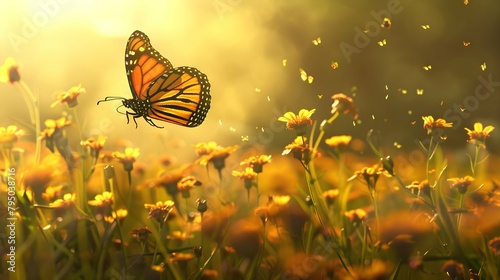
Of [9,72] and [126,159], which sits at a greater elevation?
[9,72]

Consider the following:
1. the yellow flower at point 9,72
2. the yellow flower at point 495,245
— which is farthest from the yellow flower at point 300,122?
the yellow flower at point 9,72

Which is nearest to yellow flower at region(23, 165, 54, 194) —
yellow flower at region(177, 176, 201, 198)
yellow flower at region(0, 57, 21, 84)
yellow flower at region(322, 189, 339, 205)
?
yellow flower at region(0, 57, 21, 84)

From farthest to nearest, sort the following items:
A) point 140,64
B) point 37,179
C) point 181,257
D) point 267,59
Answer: point 267,59 < point 140,64 < point 37,179 < point 181,257

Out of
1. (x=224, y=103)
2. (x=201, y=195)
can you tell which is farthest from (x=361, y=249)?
(x=224, y=103)

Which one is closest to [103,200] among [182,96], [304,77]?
[182,96]

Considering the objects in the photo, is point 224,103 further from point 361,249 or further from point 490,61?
point 490,61

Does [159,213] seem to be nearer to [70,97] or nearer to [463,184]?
[70,97]

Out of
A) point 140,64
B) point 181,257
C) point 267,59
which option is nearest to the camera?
point 181,257

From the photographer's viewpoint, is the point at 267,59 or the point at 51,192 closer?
the point at 51,192
